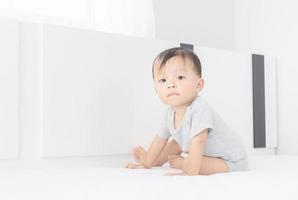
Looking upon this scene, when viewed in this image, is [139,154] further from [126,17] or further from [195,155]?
[126,17]

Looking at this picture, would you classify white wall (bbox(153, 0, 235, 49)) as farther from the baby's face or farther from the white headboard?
the baby's face

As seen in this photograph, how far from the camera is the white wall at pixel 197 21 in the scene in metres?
2.05

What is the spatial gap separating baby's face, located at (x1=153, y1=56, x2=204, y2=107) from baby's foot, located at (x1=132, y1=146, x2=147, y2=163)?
0.23 metres

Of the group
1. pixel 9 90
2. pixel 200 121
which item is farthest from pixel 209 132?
pixel 9 90

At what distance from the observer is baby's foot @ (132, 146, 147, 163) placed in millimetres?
1451

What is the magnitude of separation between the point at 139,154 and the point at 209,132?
0.92 ft

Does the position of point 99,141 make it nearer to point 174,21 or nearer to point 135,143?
point 135,143

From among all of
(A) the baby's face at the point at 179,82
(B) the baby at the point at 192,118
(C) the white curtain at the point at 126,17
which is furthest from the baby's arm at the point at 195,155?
(C) the white curtain at the point at 126,17

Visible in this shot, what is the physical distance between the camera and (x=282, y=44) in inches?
83.5

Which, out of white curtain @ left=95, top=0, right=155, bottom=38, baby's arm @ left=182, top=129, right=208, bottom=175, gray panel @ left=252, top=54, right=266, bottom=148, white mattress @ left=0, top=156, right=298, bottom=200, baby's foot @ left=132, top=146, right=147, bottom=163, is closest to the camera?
white mattress @ left=0, top=156, right=298, bottom=200

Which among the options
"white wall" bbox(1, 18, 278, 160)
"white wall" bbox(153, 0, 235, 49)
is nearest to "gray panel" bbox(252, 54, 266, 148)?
"white wall" bbox(153, 0, 235, 49)

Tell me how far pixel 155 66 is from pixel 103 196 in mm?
607

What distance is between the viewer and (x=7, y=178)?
1.08 metres

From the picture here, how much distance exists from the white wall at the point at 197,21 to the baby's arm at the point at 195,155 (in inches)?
34.3
